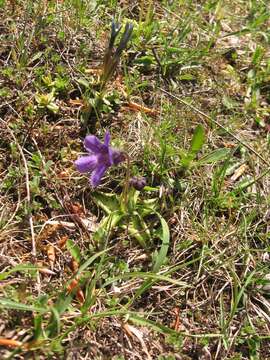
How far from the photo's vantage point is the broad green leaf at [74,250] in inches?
91.4

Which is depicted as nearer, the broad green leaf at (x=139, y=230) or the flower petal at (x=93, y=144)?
the flower petal at (x=93, y=144)

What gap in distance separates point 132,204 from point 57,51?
40.3 inches

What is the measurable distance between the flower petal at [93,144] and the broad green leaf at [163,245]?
1.49 ft

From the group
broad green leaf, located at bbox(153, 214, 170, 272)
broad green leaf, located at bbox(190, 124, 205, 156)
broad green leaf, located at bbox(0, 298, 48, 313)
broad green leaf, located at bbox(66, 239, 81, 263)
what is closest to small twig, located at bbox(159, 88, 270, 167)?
broad green leaf, located at bbox(190, 124, 205, 156)

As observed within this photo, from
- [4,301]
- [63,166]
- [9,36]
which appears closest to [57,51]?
[9,36]

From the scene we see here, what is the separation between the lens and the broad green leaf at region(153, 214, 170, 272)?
2.34 meters

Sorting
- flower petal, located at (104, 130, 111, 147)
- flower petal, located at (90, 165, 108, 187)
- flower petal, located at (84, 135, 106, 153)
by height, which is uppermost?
flower petal, located at (104, 130, 111, 147)

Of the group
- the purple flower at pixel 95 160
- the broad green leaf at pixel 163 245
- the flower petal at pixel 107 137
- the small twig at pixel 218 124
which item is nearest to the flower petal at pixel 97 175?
the purple flower at pixel 95 160

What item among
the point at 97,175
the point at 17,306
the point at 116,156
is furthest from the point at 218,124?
the point at 17,306

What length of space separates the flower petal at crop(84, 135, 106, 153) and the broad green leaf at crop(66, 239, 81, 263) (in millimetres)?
422

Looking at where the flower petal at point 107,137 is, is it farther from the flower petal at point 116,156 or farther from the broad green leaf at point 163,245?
the broad green leaf at point 163,245

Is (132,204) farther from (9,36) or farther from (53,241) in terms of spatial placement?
(9,36)

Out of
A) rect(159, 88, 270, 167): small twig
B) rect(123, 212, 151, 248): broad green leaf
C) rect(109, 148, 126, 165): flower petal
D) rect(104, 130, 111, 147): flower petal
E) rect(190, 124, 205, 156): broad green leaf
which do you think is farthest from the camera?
rect(159, 88, 270, 167): small twig

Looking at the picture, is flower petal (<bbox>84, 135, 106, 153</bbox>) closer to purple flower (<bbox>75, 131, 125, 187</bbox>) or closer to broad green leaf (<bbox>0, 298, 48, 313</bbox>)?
purple flower (<bbox>75, 131, 125, 187</bbox>)
